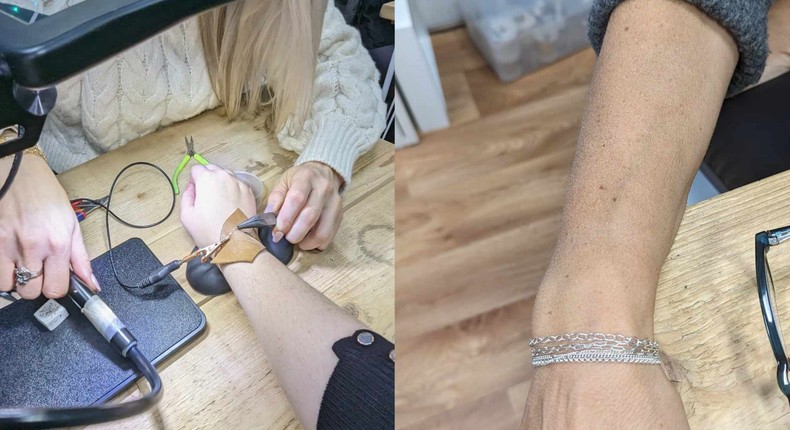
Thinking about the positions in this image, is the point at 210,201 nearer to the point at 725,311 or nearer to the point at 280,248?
the point at 280,248

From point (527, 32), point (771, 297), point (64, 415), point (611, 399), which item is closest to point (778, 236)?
point (771, 297)

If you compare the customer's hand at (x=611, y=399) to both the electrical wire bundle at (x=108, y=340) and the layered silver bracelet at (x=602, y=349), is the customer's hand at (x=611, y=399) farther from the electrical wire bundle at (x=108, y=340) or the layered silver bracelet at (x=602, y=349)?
the electrical wire bundle at (x=108, y=340)

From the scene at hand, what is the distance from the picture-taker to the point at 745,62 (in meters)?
0.46

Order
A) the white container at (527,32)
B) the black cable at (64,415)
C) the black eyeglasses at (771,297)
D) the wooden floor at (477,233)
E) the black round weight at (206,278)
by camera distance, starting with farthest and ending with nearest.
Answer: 1. the white container at (527,32)
2. the wooden floor at (477,233)
3. the black round weight at (206,278)
4. the black eyeglasses at (771,297)
5. the black cable at (64,415)

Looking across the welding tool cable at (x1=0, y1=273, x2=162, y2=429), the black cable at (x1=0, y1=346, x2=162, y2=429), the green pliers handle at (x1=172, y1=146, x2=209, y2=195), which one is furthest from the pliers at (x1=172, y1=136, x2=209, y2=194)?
the black cable at (x1=0, y1=346, x2=162, y2=429)

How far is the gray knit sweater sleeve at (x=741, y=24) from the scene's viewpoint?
422mm

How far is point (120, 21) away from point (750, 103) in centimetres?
65

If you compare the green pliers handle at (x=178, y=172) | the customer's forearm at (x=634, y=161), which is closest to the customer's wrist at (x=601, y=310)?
the customer's forearm at (x=634, y=161)

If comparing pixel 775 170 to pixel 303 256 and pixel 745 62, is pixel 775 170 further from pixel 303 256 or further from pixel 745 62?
pixel 303 256

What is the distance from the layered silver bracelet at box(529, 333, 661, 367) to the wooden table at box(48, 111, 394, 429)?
0.14m

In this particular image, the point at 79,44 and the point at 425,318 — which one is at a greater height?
the point at 79,44

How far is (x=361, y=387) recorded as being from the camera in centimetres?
41

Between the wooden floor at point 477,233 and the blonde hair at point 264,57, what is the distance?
0.42 m

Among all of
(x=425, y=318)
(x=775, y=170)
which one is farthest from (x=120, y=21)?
(x=425, y=318)
